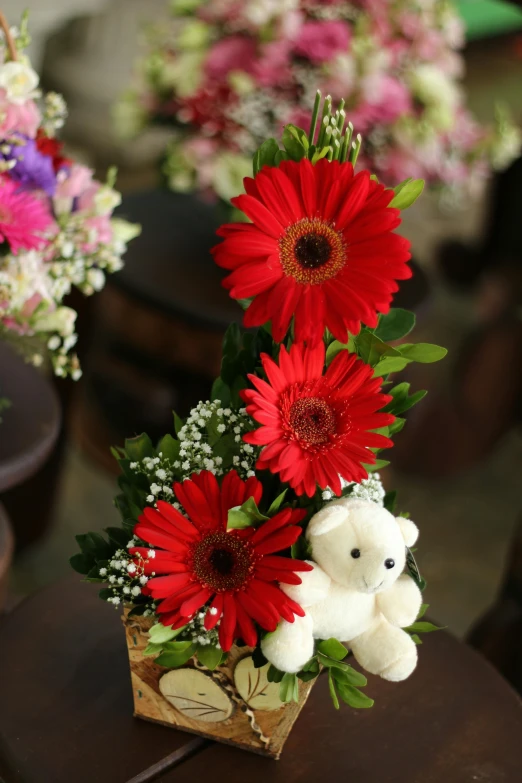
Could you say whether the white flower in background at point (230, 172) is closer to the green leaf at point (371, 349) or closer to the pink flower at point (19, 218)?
the pink flower at point (19, 218)

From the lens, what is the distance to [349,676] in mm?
785

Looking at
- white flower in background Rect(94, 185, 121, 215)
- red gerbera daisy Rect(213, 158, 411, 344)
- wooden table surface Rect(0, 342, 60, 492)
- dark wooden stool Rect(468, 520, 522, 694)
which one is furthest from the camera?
dark wooden stool Rect(468, 520, 522, 694)

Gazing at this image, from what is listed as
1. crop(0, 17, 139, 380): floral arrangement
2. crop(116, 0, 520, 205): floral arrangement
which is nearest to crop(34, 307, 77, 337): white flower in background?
crop(0, 17, 139, 380): floral arrangement

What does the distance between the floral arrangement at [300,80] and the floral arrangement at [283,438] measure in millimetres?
841

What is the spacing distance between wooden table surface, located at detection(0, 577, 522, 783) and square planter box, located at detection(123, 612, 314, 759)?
2 cm

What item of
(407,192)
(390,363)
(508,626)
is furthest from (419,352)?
(508,626)

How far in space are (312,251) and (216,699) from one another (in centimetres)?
44

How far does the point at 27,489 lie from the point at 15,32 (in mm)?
1054

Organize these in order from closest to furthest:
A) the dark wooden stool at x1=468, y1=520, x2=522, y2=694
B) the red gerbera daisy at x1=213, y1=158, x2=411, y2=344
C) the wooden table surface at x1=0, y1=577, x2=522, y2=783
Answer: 1. the red gerbera daisy at x1=213, y1=158, x2=411, y2=344
2. the wooden table surface at x1=0, y1=577, x2=522, y2=783
3. the dark wooden stool at x1=468, y1=520, x2=522, y2=694

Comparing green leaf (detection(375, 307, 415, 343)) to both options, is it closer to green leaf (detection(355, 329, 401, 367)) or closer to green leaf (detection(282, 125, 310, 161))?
green leaf (detection(355, 329, 401, 367))

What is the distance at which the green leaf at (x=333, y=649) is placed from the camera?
77 cm

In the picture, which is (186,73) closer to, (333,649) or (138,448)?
(138,448)

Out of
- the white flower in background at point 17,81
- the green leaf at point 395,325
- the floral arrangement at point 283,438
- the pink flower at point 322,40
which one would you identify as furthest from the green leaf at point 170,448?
the pink flower at point 322,40

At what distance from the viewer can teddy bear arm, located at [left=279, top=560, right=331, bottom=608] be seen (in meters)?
0.75
